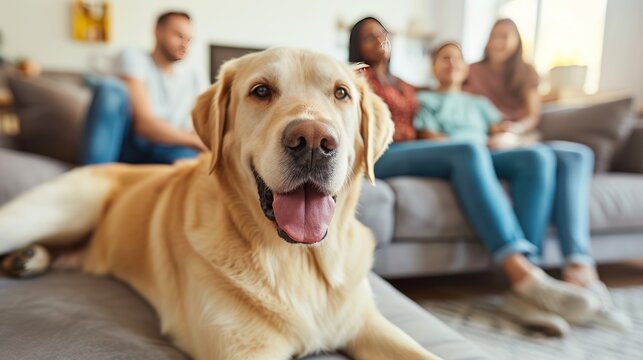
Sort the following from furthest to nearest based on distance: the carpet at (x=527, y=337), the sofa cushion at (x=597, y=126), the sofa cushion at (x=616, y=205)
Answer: the sofa cushion at (x=597, y=126), the sofa cushion at (x=616, y=205), the carpet at (x=527, y=337)

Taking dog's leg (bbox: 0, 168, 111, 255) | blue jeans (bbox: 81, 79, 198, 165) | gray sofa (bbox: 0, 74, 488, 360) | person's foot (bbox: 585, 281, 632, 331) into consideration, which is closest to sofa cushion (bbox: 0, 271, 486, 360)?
gray sofa (bbox: 0, 74, 488, 360)

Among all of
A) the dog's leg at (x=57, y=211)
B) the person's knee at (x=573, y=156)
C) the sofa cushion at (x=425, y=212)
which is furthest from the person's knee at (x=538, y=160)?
the dog's leg at (x=57, y=211)

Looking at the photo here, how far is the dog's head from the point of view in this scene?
704mm

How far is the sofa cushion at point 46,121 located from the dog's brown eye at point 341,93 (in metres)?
1.85

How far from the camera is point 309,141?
682 millimetres

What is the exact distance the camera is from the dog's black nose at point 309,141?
675 mm

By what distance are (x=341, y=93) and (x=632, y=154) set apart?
7.46 ft

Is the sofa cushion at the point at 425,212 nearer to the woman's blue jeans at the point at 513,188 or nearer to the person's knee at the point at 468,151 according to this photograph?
the woman's blue jeans at the point at 513,188

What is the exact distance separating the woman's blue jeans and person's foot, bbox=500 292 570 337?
158mm

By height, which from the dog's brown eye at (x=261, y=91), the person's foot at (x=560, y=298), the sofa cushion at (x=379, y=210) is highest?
the dog's brown eye at (x=261, y=91)

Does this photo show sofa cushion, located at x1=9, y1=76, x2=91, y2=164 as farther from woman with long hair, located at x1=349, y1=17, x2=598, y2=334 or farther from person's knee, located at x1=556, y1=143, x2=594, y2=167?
person's knee, located at x1=556, y1=143, x2=594, y2=167

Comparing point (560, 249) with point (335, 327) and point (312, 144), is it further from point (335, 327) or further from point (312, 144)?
point (312, 144)

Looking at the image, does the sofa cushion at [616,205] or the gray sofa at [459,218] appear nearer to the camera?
the gray sofa at [459,218]

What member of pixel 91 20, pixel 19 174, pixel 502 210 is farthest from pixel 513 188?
pixel 91 20
